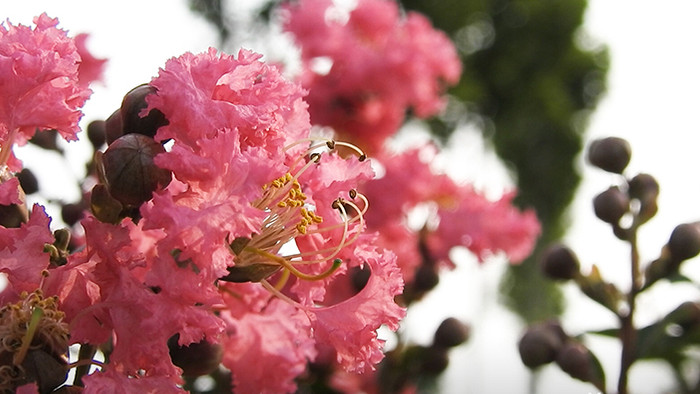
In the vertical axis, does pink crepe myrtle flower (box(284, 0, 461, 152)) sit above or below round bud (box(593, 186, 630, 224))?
below

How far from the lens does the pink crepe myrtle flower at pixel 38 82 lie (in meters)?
0.77

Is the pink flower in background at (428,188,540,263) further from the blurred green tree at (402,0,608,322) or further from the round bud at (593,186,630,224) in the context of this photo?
the blurred green tree at (402,0,608,322)

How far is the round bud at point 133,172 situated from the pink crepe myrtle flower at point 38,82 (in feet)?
0.33

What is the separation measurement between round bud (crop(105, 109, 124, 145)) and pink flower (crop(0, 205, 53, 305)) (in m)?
0.12

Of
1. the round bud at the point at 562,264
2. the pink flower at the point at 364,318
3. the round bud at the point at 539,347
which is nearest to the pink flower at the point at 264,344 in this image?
the pink flower at the point at 364,318

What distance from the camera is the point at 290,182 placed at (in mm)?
806

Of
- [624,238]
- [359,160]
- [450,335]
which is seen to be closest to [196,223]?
[359,160]

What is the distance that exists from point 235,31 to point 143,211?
17.8ft

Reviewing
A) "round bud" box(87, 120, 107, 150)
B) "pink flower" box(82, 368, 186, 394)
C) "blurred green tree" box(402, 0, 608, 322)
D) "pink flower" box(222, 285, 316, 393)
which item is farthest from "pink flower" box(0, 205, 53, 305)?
"blurred green tree" box(402, 0, 608, 322)

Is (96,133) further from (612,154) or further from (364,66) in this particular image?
(364,66)

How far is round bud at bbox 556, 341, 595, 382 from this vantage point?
1.25 m

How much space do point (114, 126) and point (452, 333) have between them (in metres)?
0.88

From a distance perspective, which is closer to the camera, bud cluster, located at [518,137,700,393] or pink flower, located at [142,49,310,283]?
pink flower, located at [142,49,310,283]

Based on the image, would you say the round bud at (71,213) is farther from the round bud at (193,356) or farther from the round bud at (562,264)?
the round bud at (562,264)
